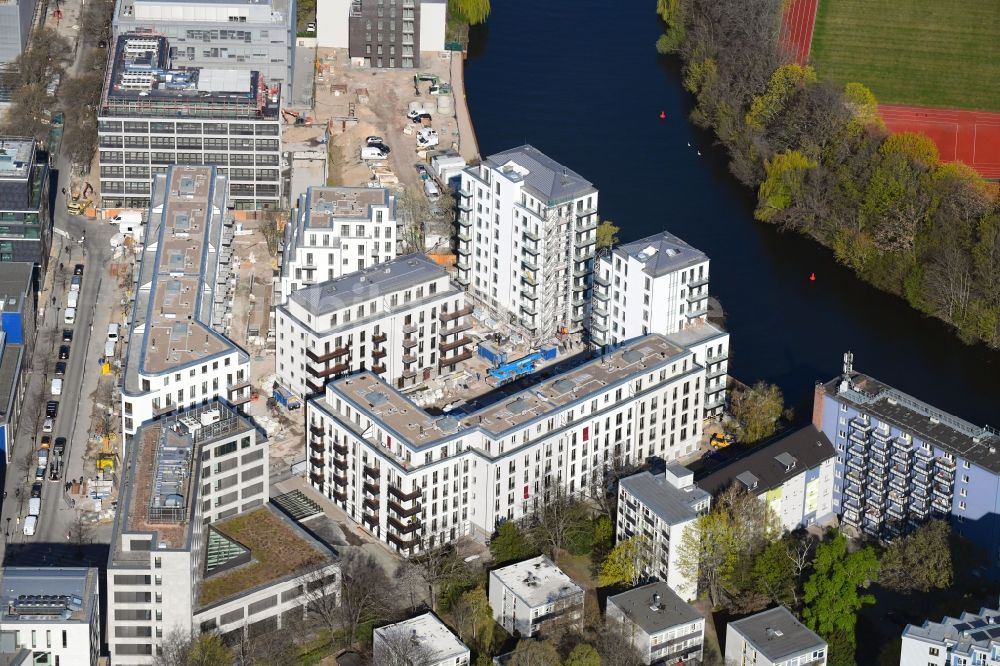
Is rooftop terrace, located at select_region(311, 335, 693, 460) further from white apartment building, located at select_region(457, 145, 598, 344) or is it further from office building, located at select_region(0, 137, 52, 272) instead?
office building, located at select_region(0, 137, 52, 272)

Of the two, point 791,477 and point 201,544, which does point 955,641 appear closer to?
point 791,477

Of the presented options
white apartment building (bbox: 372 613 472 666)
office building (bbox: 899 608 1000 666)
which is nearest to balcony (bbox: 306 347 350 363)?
white apartment building (bbox: 372 613 472 666)

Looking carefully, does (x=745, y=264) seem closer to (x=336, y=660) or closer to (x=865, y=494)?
(x=865, y=494)

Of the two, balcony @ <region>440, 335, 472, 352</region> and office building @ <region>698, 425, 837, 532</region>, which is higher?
balcony @ <region>440, 335, 472, 352</region>

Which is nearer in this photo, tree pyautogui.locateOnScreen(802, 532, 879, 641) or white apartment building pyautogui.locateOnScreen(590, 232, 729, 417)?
tree pyautogui.locateOnScreen(802, 532, 879, 641)

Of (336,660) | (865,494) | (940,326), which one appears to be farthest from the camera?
A: (940,326)

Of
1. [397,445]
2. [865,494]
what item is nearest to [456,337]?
[397,445]

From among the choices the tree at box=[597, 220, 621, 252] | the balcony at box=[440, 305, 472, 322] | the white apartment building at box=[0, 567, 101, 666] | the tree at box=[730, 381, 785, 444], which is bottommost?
the white apartment building at box=[0, 567, 101, 666]

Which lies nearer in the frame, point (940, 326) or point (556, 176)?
point (556, 176)

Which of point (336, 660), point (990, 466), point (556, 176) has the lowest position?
point (336, 660)
